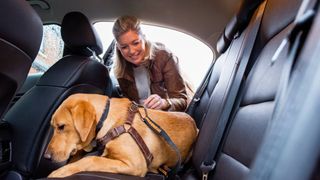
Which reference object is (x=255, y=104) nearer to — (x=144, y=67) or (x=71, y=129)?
(x=71, y=129)

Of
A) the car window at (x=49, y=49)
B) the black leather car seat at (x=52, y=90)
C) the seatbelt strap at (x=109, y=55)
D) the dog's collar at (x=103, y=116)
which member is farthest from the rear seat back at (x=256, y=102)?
the seatbelt strap at (x=109, y=55)

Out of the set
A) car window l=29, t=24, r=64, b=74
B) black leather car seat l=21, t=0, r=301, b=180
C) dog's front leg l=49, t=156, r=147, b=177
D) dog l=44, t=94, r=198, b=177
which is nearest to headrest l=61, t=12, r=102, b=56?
car window l=29, t=24, r=64, b=74

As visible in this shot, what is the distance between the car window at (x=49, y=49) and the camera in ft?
8.53

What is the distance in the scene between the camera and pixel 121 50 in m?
2.56

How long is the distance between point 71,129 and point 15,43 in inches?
19.7

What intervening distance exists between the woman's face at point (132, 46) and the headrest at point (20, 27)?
3.22 ft

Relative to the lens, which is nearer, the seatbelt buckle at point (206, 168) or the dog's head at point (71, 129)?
the seatbelt buckle at point (206, 168)

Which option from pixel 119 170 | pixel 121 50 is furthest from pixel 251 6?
pixel 121 50

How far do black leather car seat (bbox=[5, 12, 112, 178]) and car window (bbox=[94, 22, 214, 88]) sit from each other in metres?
0.61

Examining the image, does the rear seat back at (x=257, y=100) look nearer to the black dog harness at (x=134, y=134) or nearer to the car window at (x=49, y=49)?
the black dog harness at (x=134, y=134)

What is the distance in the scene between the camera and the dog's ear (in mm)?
1527

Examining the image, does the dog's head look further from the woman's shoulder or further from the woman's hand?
the woman's shoulder

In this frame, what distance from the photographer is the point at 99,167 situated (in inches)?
56.3

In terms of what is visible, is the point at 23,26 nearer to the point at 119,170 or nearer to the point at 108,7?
the point at 119,170
